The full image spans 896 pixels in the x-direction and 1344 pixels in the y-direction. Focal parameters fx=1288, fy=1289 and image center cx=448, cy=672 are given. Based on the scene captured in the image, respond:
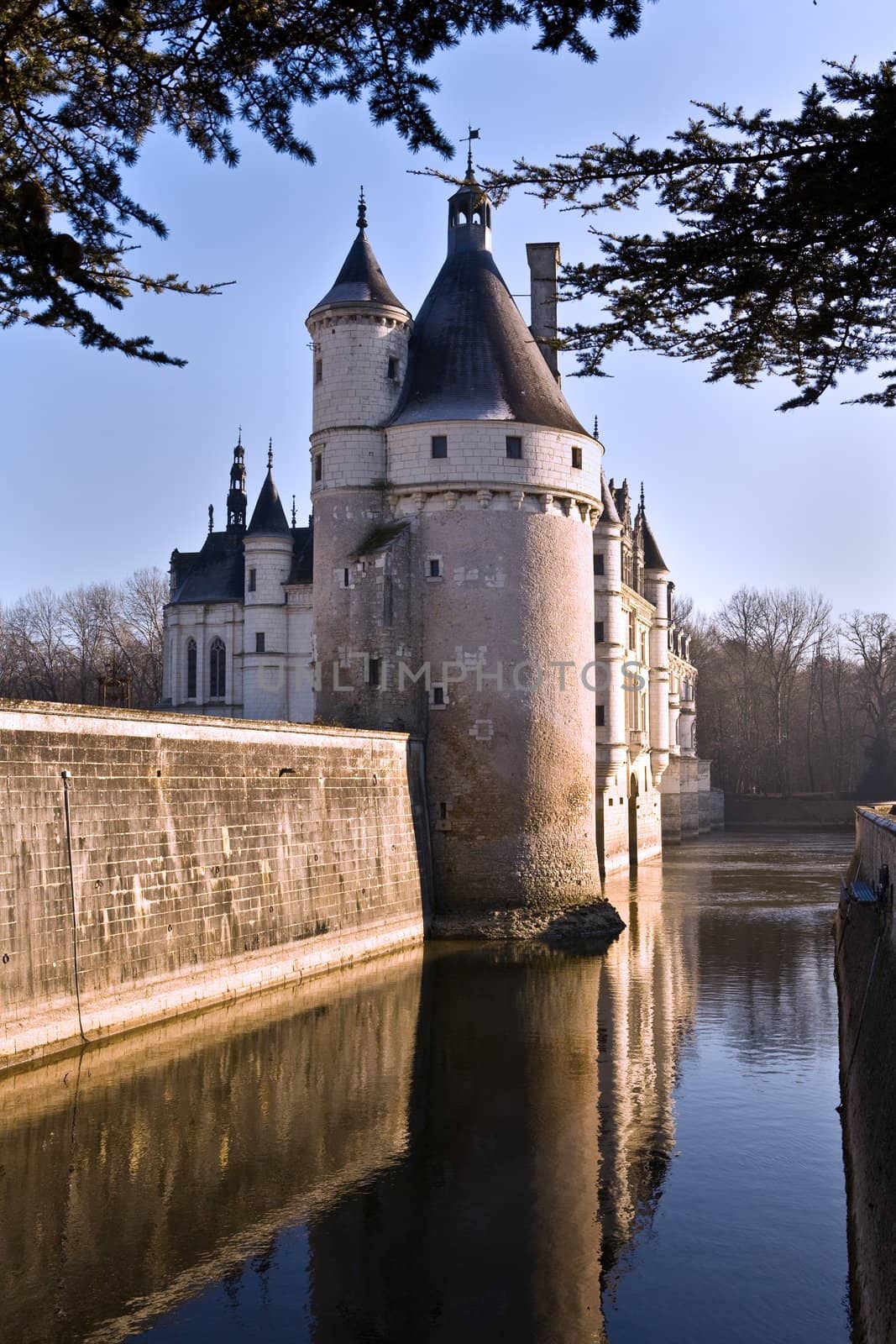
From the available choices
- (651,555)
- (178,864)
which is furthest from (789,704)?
(178,864)

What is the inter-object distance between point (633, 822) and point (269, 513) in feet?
56.7

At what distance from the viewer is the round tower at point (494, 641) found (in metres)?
25.9

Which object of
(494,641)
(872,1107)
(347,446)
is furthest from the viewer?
(347,446)

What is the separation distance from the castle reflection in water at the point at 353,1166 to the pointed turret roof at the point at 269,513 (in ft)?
97.3

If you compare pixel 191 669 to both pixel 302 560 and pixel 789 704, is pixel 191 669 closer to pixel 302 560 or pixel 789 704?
pixel 302 560

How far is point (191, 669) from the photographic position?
1957 inches

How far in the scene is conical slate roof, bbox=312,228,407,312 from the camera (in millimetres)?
27109

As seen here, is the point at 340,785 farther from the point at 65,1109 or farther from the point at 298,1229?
the point at 298,1229

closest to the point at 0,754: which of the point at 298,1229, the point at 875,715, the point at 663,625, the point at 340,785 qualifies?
the point at 298,1229

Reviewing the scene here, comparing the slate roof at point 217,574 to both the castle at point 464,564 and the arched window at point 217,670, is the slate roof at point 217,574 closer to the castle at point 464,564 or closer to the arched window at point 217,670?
the arched window at point 217,670

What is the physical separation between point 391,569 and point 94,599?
45.9m

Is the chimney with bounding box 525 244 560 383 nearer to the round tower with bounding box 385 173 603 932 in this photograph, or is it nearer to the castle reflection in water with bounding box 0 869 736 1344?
the round tower with bounding box 385 173 603 932

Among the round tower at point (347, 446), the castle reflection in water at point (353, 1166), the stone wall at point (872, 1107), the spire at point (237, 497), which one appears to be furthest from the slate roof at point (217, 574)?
the stone wall at point (872, 1107)

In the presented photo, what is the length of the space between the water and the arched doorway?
20.9 metres
